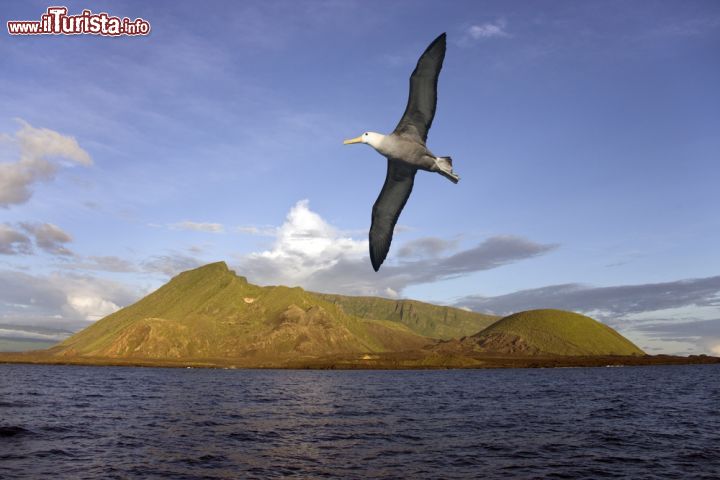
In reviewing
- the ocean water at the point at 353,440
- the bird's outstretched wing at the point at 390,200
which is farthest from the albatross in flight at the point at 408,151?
the ocean water at the point at 353,440

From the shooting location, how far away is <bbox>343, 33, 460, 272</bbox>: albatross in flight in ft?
49.1

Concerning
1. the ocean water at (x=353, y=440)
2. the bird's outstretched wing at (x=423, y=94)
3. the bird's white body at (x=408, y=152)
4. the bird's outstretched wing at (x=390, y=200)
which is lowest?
the ocean water at (x=353, y=440)

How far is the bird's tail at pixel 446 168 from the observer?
1633cm

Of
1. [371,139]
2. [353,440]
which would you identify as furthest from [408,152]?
Answer: [353,440]

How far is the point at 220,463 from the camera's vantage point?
23625 mm

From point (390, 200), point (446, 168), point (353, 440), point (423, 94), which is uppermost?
point (423, 94)

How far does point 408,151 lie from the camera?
Answer: 52.9ft

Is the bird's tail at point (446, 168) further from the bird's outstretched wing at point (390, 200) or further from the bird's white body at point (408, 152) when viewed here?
the bird's outstretched wing at point (390, 200)

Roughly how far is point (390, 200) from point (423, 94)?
3578mm

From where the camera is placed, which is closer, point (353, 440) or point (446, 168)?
point (446, 168)

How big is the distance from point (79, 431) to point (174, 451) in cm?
905

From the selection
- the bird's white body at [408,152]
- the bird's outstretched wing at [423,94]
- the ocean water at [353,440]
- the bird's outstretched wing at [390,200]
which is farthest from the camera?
the ocean water at [353,440]

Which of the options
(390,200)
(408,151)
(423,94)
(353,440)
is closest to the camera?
(423,94)

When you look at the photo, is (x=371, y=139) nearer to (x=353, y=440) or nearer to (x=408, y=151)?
(x=408, y=151)
